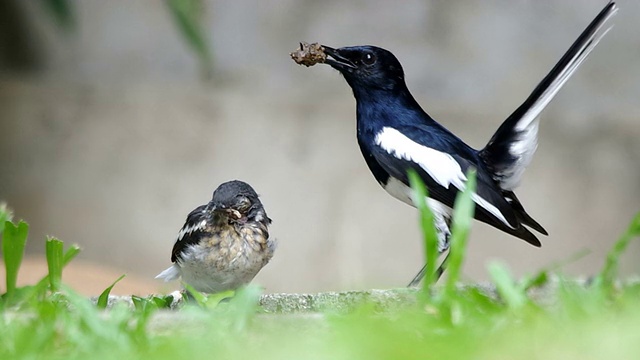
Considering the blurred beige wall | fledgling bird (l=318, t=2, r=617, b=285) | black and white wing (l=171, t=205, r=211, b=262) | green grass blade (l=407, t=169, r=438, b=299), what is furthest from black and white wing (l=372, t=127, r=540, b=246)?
the blurred beige wall

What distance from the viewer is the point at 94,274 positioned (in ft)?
18.4

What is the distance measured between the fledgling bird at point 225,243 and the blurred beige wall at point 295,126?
3.38m

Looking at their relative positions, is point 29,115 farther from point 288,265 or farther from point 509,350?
point 509,350

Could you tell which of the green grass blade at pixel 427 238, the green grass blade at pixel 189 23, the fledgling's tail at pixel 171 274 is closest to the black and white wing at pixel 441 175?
the fledgling's tail at pixel 171 274

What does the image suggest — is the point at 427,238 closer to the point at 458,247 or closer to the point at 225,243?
the point at 458,247

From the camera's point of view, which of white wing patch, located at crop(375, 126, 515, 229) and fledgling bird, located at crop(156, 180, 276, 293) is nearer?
fledgling bird, located at crop(156, 180, 276, 293)

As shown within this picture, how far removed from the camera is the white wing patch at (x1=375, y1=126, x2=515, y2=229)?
3.03 meters

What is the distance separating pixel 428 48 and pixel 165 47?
68.1 inches

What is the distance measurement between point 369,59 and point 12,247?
56.2 inches

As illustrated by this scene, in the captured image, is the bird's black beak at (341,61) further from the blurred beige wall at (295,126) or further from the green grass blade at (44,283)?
the blurred beige wall at (295,126)

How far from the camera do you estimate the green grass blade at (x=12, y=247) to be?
85.0 inches

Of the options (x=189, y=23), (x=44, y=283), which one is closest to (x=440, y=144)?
(x=44, y=283)

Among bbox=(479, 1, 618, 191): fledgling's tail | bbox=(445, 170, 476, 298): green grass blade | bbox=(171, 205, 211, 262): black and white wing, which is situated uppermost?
bbox=(479, 1, 618, 191): fledgling's tail

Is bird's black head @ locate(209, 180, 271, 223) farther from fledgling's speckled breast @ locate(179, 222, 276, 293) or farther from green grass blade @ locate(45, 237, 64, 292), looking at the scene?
green grass blade @ locate(45, 237, 64, 292)
